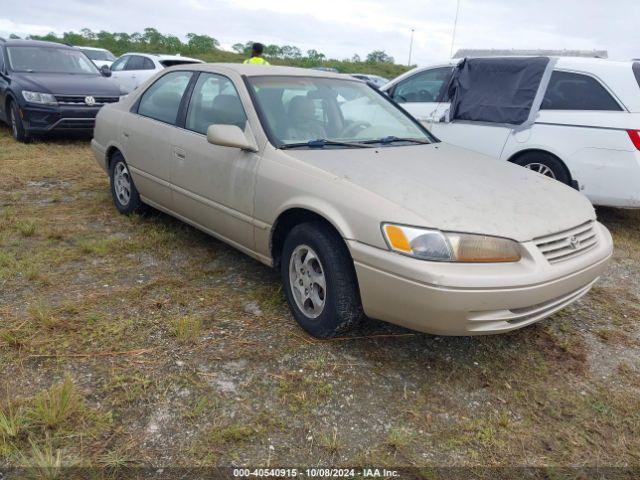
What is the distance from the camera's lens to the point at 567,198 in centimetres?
320

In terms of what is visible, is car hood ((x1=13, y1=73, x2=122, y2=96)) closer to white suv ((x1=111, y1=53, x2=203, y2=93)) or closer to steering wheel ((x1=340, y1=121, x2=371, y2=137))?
white suv ((x1=111, y1=53, x2=203, y2=93))

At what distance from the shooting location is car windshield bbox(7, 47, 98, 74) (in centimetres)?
866

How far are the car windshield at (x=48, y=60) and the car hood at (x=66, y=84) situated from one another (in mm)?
285

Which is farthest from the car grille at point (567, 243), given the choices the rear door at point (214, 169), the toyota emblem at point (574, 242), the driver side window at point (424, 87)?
the driver side window at point (424, 87)

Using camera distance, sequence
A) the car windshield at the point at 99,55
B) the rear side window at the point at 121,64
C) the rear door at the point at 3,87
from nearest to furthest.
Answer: the rear door at the point at 3,87
the rear side window at the point at 121,64
the car windshield at the point at 99,55

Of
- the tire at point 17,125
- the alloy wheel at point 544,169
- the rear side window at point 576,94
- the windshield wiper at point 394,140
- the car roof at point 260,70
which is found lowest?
the tire at point 17,125

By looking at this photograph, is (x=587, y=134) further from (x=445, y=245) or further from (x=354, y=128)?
(x=445, y=245)

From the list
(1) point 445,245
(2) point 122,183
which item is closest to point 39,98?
(2) point 122,183

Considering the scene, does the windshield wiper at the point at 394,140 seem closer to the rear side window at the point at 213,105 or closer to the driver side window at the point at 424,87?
the rear side window at the point at 213,105

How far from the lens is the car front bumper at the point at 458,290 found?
96.0 inches

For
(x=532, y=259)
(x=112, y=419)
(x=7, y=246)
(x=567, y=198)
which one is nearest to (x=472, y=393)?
(x=532, y=259)

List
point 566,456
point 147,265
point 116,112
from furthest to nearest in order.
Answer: point 116,112 → point 147,265 → point 566,456

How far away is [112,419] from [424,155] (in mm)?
2387

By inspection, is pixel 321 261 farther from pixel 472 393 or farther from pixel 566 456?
pixel 566 456
